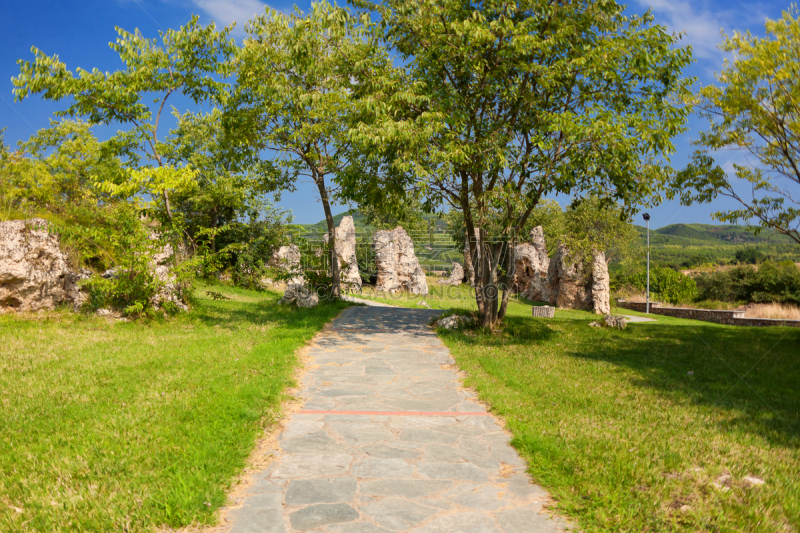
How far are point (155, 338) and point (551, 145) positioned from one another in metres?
8.36

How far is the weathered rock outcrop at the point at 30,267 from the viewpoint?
9.45 m

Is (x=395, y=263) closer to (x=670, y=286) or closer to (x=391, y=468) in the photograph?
(x=670, y=286)

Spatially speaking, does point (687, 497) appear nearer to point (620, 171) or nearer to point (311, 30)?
point (620, 171)

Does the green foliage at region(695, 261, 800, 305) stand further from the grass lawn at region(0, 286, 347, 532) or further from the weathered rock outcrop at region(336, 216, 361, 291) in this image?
the grass lawn at region(0, 286, 347, 532)

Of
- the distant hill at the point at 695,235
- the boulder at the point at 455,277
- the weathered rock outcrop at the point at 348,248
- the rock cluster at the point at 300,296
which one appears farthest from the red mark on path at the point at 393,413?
the distant hill at the point at 695,235

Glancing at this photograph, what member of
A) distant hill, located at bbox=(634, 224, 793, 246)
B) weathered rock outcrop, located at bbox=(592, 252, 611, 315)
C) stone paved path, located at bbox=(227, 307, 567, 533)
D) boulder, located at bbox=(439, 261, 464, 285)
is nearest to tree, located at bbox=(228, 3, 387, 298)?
stone paved path, located at bbox=(227, 307, 567, 533)

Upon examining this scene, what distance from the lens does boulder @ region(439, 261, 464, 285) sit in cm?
4144

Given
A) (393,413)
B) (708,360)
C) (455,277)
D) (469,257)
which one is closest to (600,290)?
(469,257)

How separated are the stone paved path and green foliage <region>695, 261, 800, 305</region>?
93.0 ft

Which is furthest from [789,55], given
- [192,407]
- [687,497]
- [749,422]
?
[192,407]

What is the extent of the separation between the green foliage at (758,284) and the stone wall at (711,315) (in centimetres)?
417

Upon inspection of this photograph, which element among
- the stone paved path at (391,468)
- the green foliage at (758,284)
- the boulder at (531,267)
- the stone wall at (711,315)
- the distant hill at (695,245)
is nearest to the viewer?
the stone paved path at (391,468)

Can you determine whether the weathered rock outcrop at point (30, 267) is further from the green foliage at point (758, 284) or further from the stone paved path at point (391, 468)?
the green foliage at point (758, 284)

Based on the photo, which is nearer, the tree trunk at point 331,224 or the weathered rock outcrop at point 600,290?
the tree trunk at point 331,224
